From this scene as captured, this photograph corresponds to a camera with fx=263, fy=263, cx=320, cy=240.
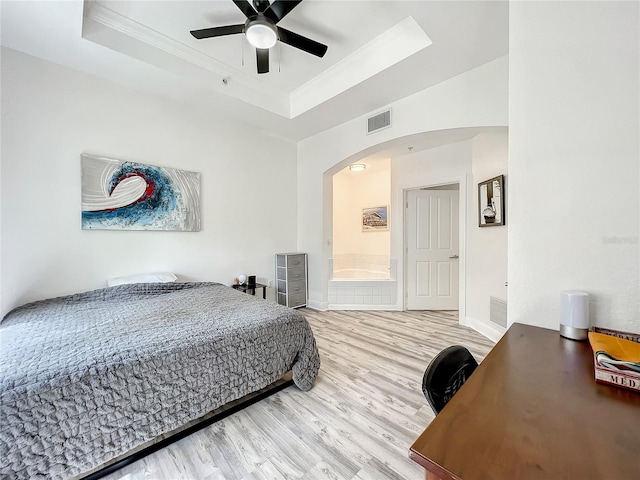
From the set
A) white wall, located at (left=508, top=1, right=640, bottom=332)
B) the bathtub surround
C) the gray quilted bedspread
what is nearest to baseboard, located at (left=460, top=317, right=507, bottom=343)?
the bathtub surround

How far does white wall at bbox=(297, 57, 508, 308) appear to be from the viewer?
2490mm

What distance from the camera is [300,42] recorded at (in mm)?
2193

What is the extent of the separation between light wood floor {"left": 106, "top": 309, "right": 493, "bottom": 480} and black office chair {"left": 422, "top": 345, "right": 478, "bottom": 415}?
0.65 metres

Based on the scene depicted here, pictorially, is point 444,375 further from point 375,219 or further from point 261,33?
point 375,219

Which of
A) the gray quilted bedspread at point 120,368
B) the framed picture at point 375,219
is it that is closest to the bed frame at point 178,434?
the gray quilted bedspread at point 120,368

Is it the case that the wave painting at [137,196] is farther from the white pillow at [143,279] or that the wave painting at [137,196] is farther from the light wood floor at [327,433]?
the light wood floor at [327,433]

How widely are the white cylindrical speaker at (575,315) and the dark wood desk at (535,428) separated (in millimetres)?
213

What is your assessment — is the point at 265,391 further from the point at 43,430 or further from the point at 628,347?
the point at 628,347

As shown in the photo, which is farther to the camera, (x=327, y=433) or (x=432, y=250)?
(x=432, y=250)

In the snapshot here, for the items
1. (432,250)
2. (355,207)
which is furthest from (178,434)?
(355,207)

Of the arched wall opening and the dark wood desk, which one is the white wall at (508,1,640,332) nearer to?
the dark wood desk

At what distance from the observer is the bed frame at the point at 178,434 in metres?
1.39

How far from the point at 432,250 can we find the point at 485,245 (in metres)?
1.09

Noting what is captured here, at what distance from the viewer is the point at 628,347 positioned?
0.91 meters
